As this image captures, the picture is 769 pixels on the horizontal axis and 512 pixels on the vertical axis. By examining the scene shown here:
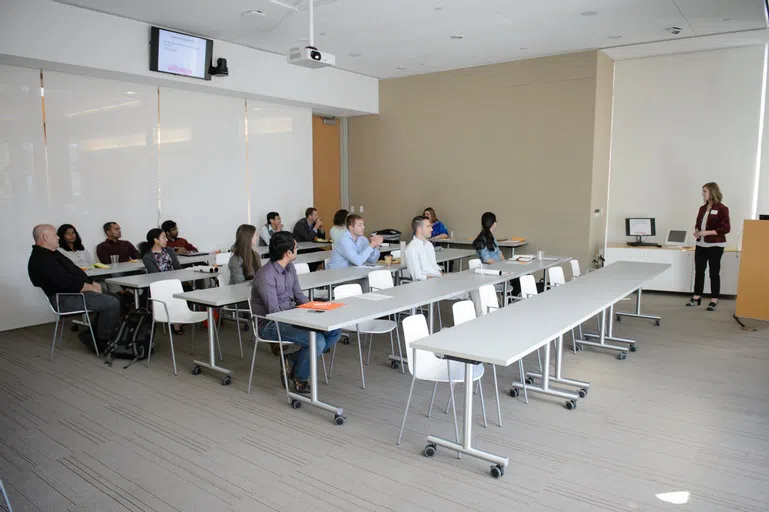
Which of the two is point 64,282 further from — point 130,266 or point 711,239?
point 711,239

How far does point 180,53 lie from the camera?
7301mm

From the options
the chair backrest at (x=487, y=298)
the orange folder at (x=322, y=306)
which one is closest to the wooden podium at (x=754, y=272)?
the chair backrest at (x=487, y=298)

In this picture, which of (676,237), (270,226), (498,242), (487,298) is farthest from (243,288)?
(676,237)

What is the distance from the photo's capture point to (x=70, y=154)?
6996mm

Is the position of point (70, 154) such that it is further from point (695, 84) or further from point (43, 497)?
point (695, 84)

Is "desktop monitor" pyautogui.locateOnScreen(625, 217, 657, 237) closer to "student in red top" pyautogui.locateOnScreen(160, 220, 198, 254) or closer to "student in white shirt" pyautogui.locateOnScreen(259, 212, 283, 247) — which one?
"student in white shirt" pyautogui.locateOnScreen(259, 212, 283, 247)

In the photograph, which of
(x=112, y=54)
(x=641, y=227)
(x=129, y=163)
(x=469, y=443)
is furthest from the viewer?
(x=641, y=227)

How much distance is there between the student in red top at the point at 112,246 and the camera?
7238 millimetres

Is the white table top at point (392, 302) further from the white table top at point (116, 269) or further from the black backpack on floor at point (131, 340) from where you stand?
the white table top at point (116, 269)

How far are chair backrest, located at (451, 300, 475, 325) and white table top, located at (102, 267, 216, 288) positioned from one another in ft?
10.1

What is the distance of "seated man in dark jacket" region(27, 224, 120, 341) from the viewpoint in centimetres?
532

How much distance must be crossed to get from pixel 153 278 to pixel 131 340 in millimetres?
743

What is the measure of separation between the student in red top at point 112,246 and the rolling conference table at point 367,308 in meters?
4.18

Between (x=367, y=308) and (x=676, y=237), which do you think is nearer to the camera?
(x=367, y=308)
